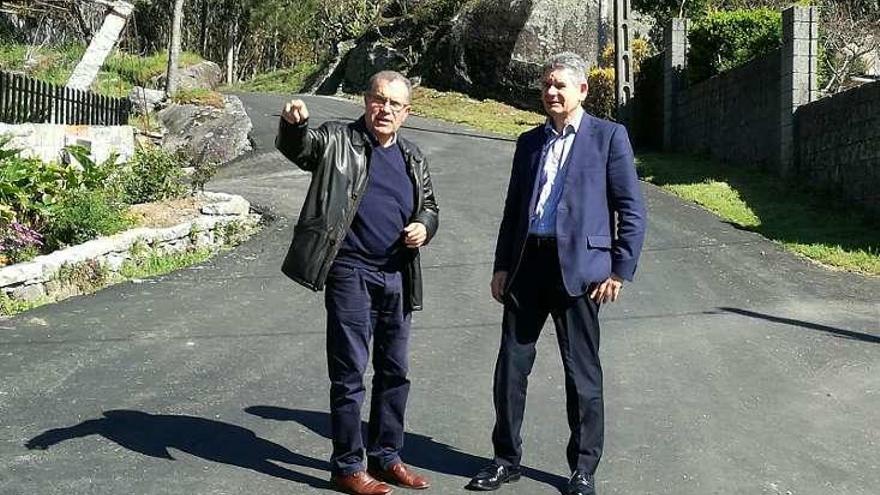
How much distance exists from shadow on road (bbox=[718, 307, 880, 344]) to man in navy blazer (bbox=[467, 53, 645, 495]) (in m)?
4.14

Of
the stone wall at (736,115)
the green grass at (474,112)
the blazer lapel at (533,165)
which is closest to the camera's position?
the blazer lapel at (533,165)

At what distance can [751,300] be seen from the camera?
30.1ft

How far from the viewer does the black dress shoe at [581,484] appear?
4.38 metres

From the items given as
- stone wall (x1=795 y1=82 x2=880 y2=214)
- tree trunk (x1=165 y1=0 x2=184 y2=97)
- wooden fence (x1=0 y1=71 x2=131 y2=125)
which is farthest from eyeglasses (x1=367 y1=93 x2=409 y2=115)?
tree trunk (x1=165 y1=0 x2=184 y2=97)

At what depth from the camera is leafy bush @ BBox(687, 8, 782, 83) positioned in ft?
61.7

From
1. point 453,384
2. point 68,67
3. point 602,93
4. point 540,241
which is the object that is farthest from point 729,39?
point 540,241

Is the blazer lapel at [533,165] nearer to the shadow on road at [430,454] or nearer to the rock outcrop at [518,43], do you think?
the shadow on road at [430,454]

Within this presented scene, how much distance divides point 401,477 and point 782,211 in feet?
34.2

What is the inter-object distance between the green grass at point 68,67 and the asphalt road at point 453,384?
40.2 feet

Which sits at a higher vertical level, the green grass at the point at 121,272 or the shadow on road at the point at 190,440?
the green grass at the point at 121,272

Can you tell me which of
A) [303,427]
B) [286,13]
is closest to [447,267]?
[303,427]

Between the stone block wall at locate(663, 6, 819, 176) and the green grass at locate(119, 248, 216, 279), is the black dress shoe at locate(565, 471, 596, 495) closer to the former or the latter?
the green grass at locate(119, 248, 216, 279)

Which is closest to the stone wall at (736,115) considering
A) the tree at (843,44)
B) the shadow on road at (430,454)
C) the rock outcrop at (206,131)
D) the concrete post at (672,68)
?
the concrete post at (672,68)

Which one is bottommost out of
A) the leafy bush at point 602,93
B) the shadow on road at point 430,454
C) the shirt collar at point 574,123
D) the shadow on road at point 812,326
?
the shadow on road at point 430,454
